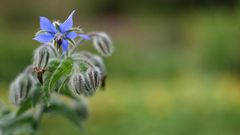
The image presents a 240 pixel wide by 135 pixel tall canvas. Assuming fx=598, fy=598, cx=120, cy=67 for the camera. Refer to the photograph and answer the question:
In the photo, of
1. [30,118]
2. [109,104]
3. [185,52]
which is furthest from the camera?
[185,52]

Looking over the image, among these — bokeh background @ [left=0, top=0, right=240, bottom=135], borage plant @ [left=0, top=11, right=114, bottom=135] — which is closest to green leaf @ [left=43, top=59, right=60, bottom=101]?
borage plant @ [left=0, top=11, right=114, bottom=135]

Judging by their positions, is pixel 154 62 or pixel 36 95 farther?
pixel 154 62

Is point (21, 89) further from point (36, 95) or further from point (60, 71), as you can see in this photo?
point (60, 71)

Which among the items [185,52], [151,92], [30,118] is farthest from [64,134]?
[185,52]

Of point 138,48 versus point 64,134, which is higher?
point 138,48

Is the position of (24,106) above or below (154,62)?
below

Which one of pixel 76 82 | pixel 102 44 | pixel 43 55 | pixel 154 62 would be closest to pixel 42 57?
pixel 43 55

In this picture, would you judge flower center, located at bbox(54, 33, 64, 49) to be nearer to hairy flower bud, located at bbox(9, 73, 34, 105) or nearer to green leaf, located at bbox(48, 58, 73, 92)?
green leaf, located at bbox(48, 58, 73, 92)

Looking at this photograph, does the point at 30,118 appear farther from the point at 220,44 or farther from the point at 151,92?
the point at 220,44
